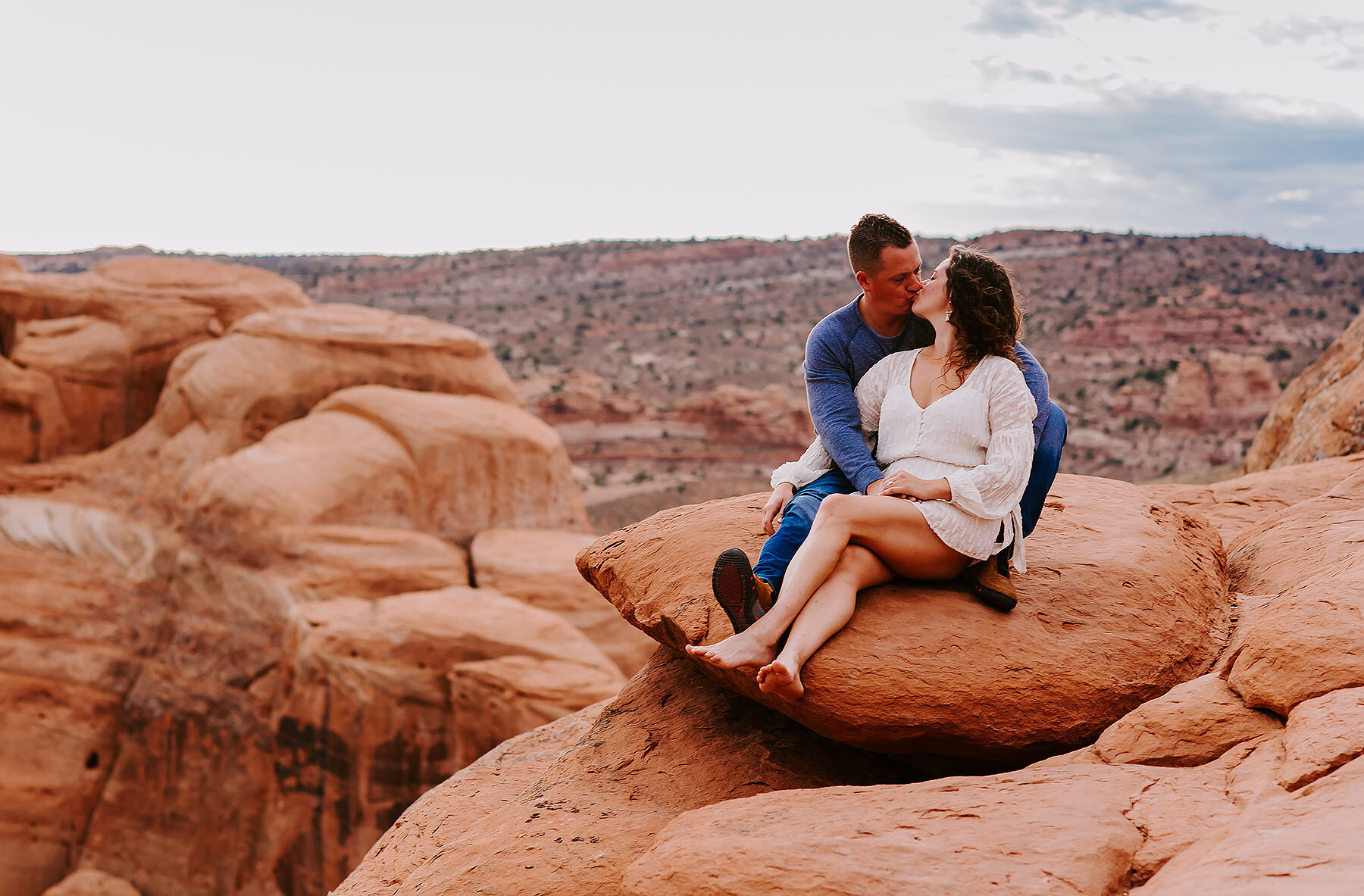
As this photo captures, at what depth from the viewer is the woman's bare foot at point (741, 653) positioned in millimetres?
3980

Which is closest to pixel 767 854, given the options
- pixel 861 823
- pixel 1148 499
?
pixel 861 823

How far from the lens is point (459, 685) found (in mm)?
10602

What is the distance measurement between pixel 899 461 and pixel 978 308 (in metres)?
0.75

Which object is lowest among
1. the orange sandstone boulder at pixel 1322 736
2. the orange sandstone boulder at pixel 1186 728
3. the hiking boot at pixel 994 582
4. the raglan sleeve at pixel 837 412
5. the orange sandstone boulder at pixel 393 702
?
the orange sandstone boulder at pixel 393 702

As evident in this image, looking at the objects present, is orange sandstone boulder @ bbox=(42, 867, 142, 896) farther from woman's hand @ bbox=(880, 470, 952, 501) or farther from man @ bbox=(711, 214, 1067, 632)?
woman's hand @ bbox=(880, 470, 952, 501)

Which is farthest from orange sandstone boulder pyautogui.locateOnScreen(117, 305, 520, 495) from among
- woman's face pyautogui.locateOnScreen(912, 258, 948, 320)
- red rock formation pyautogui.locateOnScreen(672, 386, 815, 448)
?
red rock formation pyautogui.locateOnScreen(672, 386, 815, 448)

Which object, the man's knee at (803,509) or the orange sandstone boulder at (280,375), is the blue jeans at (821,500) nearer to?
the man's knee at (803,509)

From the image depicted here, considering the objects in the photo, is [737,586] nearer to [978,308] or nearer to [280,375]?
[978,308]

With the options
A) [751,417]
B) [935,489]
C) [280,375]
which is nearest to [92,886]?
[280,375]

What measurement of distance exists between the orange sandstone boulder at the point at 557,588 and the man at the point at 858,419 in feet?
26.5

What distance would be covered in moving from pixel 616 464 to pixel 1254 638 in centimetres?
3350

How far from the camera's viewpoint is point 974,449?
4.25 metres

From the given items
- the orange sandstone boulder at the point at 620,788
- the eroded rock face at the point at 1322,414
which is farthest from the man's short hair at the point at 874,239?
the eroded rock face at the point at 1322,414

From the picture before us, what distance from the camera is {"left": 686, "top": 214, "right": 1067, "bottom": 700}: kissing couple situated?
407cm
